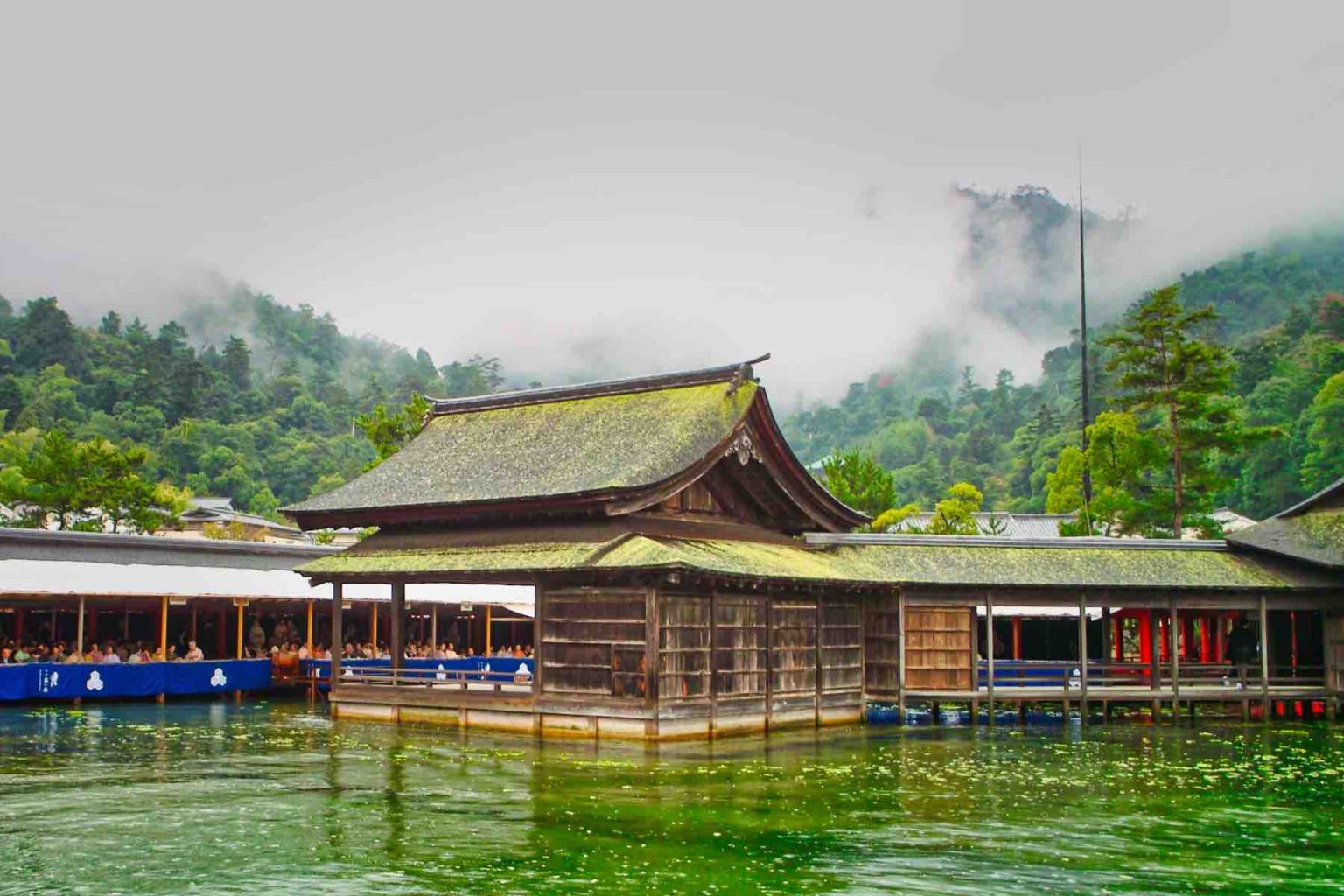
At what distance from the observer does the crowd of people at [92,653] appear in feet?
141

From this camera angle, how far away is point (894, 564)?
39812 mm

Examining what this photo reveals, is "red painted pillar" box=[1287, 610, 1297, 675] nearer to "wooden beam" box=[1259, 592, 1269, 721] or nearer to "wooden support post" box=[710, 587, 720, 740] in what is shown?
"wooden beam" box=[1259, 592, 1269, 721]

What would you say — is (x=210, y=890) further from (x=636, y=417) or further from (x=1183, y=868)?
(x=636, y=417)

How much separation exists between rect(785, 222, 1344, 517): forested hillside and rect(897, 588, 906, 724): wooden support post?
24.8m

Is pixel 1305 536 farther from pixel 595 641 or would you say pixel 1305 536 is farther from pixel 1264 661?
pixel 595 641

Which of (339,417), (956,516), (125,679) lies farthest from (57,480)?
(339,417)

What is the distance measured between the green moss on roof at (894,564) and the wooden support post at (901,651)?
0.90m

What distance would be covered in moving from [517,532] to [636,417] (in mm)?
5017

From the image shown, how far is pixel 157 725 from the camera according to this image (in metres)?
37.0

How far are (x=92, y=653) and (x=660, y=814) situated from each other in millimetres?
27651

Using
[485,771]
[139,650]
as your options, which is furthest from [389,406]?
[485,771]

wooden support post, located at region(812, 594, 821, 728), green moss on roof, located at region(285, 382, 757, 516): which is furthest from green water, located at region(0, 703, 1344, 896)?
green moss on roof, located at region(285, 382, 757, 516)

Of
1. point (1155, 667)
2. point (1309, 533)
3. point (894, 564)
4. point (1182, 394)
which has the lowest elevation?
point (1155, 667)

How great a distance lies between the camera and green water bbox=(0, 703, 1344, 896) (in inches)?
727
